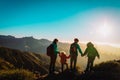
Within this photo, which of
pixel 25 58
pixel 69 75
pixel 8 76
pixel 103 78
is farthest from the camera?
pixel 25 58

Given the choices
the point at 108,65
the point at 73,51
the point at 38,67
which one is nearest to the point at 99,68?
the point at 108,65

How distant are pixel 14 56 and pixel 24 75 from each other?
186 metres

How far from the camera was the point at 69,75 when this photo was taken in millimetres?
15391

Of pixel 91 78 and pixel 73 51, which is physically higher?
pixel 73 51

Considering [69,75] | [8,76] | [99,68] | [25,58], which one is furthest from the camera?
[25,58]

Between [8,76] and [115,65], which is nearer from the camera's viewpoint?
[8,76]

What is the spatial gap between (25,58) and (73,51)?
604 feet

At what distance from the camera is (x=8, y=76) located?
12672 mm

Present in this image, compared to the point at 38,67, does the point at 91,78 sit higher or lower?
higher

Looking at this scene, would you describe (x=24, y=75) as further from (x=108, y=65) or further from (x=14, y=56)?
(x=14, y=56)

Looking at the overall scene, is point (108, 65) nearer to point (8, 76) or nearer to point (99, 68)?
point (99, 68)

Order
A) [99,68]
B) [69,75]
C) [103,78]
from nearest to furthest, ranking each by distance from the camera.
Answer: [103,78] → [69,75] → [99,68]

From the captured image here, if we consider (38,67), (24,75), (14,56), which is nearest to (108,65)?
(24,75)

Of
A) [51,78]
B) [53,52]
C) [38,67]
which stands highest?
[53,52]
